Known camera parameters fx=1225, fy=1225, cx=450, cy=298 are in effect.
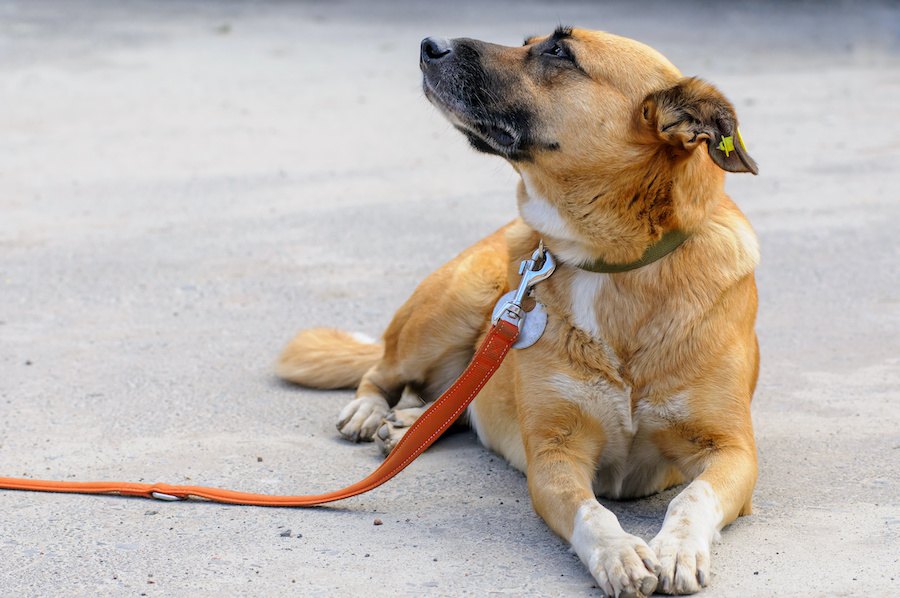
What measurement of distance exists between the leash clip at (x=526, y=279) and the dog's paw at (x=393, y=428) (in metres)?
0.63

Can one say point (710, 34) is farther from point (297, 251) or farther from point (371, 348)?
point (371, 348)

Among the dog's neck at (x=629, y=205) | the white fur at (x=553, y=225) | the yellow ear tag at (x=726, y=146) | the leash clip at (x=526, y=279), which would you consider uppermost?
the yellow ear tag at (x=726, y=146)

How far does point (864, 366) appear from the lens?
187 inches

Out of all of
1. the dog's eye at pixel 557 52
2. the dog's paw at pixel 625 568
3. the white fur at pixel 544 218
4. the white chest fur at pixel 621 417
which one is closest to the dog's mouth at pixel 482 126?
the white fur at pixel 544 218

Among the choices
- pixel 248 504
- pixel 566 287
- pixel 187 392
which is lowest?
pixel 187 392

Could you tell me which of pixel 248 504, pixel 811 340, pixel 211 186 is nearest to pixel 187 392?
pixel 248 504

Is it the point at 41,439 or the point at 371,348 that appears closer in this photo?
the point at 41,439

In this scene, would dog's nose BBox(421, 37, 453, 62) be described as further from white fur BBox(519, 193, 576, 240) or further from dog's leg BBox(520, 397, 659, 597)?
dog's leg BBox(520, 397, 659, 597)

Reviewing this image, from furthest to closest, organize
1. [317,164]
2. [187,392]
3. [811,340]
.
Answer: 1. [317,164]
2. [811,340]
3. [187,392]

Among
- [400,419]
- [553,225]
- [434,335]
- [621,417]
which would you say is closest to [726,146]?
[553,225]

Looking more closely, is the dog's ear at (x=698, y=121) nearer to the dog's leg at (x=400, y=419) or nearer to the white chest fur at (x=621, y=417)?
the white chest fur at (x=621, y=417)

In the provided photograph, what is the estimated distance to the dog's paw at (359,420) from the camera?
13.7ft

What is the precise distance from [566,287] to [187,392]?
1.72m

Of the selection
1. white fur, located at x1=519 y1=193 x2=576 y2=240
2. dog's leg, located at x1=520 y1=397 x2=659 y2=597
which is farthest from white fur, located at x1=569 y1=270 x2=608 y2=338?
dog's leg, located at x1=520 y1=397 x2=659 y2=597
